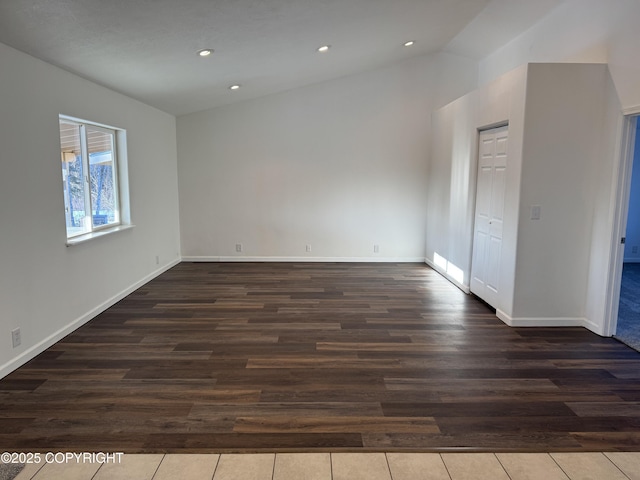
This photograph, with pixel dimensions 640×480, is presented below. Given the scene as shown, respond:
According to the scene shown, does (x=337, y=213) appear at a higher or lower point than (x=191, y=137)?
lower

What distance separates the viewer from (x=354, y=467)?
214 centimetres

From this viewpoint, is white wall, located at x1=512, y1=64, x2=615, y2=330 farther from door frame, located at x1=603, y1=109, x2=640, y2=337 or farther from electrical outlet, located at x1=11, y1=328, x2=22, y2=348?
electrical outlet, located at x1=11, y1=328, x2=22, y2=348

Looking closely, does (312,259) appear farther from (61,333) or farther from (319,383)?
(319,383)

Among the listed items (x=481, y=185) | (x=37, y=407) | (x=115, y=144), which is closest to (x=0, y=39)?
(x=115, y=144)

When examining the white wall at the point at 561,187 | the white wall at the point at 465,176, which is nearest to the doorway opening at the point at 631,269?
the white wall at the point at 561,187

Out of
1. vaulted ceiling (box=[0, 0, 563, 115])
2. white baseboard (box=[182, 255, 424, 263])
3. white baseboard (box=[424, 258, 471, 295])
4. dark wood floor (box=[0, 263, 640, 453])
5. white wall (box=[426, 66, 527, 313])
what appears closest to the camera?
dark wood floor (box=[0, 263, 640, 453])

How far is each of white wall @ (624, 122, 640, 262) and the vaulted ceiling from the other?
10.6 feet

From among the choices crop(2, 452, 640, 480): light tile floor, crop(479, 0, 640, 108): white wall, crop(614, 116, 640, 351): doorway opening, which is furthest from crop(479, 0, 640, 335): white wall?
crop(2, 452, 640, 480): light tile floor

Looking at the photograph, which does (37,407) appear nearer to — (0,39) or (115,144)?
(0,39)

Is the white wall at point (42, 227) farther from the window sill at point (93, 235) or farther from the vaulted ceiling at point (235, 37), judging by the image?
the vaulted ceiling at point (235, 37)

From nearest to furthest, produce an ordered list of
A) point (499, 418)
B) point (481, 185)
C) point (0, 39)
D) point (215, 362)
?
1. point (499, 418)
2. point (0, 39)
3. point (215, 362)
4. point (481, 185)

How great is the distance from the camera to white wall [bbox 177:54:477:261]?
274 inches

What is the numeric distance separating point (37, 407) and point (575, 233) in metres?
4.57

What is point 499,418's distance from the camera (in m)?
2.58
